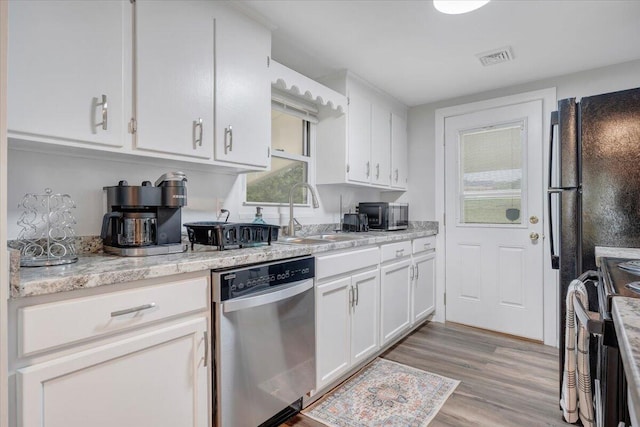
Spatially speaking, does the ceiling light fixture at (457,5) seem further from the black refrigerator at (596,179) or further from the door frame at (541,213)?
the door frame at (541,213)

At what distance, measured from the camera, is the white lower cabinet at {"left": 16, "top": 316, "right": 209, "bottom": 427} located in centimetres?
97

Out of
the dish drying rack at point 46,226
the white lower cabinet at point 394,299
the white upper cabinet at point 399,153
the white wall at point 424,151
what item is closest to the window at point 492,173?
the white wall at point 424,151

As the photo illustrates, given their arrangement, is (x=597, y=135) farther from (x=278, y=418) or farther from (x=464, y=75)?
(x=278, y=418)

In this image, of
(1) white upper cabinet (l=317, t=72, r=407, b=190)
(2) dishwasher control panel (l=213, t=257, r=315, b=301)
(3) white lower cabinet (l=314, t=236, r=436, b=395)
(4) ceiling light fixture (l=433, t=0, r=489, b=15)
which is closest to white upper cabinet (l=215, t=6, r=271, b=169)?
(2) dishwasher control panel (l=213, t=257, r=315, b=301)

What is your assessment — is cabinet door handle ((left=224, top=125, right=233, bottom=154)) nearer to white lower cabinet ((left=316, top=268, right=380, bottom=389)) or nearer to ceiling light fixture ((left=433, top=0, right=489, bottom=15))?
white lower cabinet ((left=316, top=268, right=380, bottom=389))

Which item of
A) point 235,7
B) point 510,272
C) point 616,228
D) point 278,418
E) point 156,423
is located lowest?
point 278,418

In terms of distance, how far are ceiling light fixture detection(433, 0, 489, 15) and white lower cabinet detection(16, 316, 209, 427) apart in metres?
1.89

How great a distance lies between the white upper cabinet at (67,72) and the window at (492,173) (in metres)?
2.87

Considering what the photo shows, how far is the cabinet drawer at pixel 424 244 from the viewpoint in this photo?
2.97 m

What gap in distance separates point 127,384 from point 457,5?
87.1 inches

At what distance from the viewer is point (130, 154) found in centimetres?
147

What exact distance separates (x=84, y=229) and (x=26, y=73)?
0.68m

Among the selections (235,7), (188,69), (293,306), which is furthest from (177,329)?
(235,7)

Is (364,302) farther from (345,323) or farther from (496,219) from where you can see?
(496,219)
